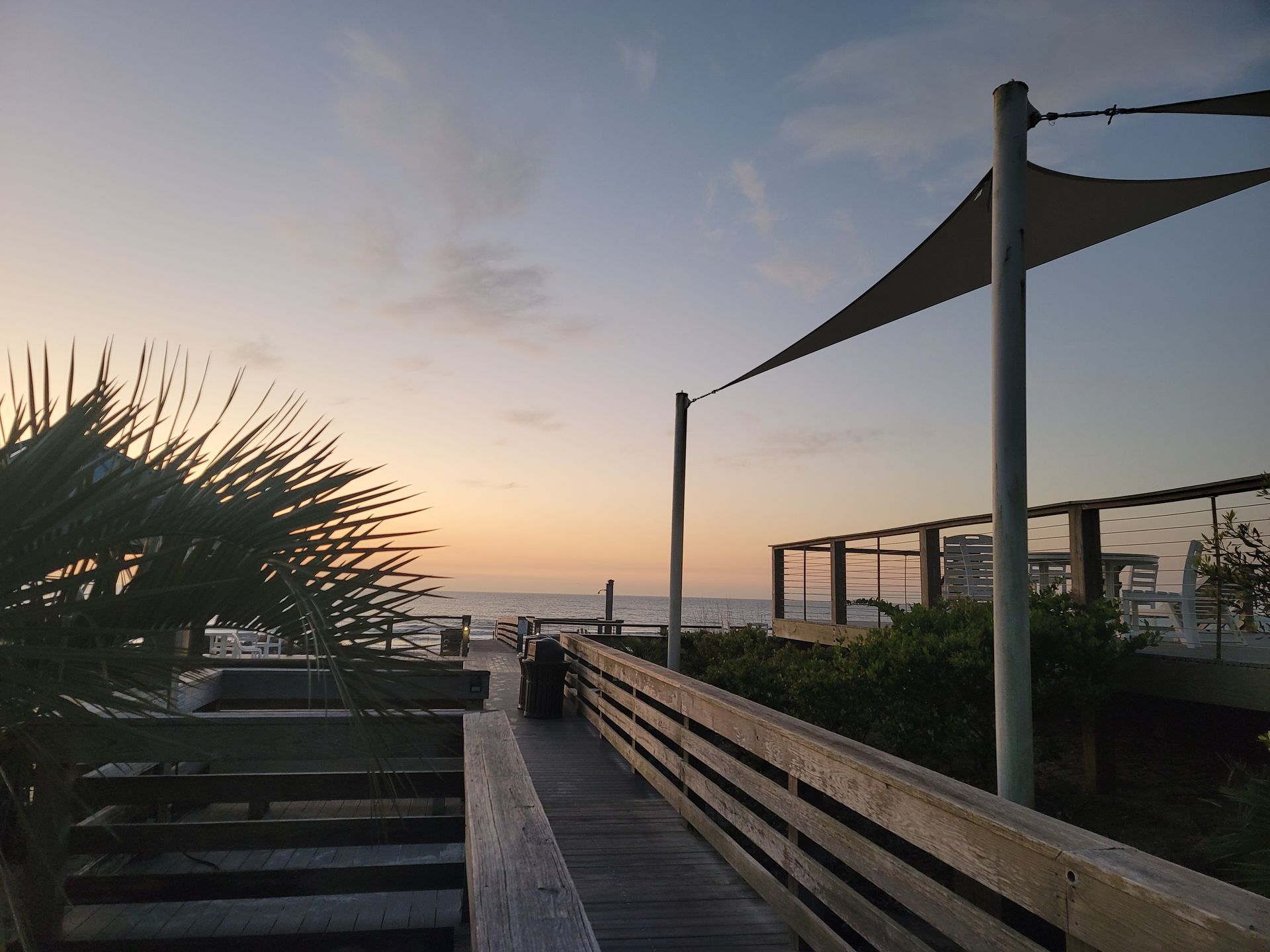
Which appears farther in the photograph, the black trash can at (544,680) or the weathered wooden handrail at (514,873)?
the black trash can at (544,680)

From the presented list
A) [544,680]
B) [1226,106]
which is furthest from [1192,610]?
[544,680]

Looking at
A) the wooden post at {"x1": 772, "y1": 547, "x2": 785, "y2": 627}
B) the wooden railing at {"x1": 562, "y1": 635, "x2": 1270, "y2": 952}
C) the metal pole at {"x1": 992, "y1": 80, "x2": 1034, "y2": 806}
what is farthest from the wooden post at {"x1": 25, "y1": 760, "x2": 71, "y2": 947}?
the wooden post at {"x1": 772, "y1": 547, "x2": 785, "y2": 627}

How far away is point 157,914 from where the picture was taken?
320 cm

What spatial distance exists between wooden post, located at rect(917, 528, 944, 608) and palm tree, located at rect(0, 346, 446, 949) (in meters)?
7.01

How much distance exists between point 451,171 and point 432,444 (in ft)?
22.7

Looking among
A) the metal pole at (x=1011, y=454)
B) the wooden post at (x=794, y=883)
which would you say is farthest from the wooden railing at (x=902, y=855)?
the metal pole at (x=1011, y=454)

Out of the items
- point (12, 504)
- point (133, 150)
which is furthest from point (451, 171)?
point (12, 504)

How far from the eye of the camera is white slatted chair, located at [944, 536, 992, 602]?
7.56m

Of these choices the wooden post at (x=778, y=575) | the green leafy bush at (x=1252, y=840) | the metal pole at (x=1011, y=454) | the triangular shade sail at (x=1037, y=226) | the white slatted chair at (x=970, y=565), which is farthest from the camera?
the wooden post at (x=778, y=575)

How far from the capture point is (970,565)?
7.69m

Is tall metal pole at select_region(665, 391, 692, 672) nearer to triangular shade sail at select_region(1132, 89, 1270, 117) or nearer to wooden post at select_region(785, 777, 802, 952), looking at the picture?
wooden post at select_region(785, 777, 802, 952)

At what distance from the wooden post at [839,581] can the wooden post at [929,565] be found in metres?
1.53

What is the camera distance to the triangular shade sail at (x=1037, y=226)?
3842 millimetres

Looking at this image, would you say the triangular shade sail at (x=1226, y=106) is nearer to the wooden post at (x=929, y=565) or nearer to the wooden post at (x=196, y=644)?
the wooden post at (x=196, y=644)
